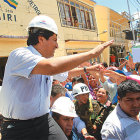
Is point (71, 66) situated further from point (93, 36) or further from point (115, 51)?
point (115, 51)

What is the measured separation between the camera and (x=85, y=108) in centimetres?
261

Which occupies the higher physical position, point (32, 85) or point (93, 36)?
point (93, 36)

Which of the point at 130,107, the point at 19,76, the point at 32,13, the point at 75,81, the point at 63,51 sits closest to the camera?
the point at 19,76

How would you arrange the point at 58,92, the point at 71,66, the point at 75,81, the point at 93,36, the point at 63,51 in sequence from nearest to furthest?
the point at 71,66
the point at 58,92
the point at 75,81
the point at 63,51
the point at 93,36

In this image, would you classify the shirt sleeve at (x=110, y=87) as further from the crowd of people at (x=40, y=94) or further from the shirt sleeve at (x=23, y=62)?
the shirt sleeve at (x=23, y=62)

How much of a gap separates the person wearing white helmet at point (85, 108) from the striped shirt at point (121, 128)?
0.93m

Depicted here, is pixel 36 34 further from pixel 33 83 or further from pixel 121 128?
pixel 121 128

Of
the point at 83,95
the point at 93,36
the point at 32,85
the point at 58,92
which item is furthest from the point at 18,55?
the point at 93,36

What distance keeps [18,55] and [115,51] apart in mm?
20324

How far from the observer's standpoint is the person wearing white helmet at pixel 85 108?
2492mm

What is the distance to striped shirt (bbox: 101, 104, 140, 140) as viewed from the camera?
58.7 inches

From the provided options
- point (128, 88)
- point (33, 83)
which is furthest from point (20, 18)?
point (128, 88)

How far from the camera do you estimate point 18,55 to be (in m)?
1.25

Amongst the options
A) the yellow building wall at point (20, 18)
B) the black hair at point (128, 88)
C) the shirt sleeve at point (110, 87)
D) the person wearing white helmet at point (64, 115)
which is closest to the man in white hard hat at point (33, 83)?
the person wearing white helmet at point (64, 115)
